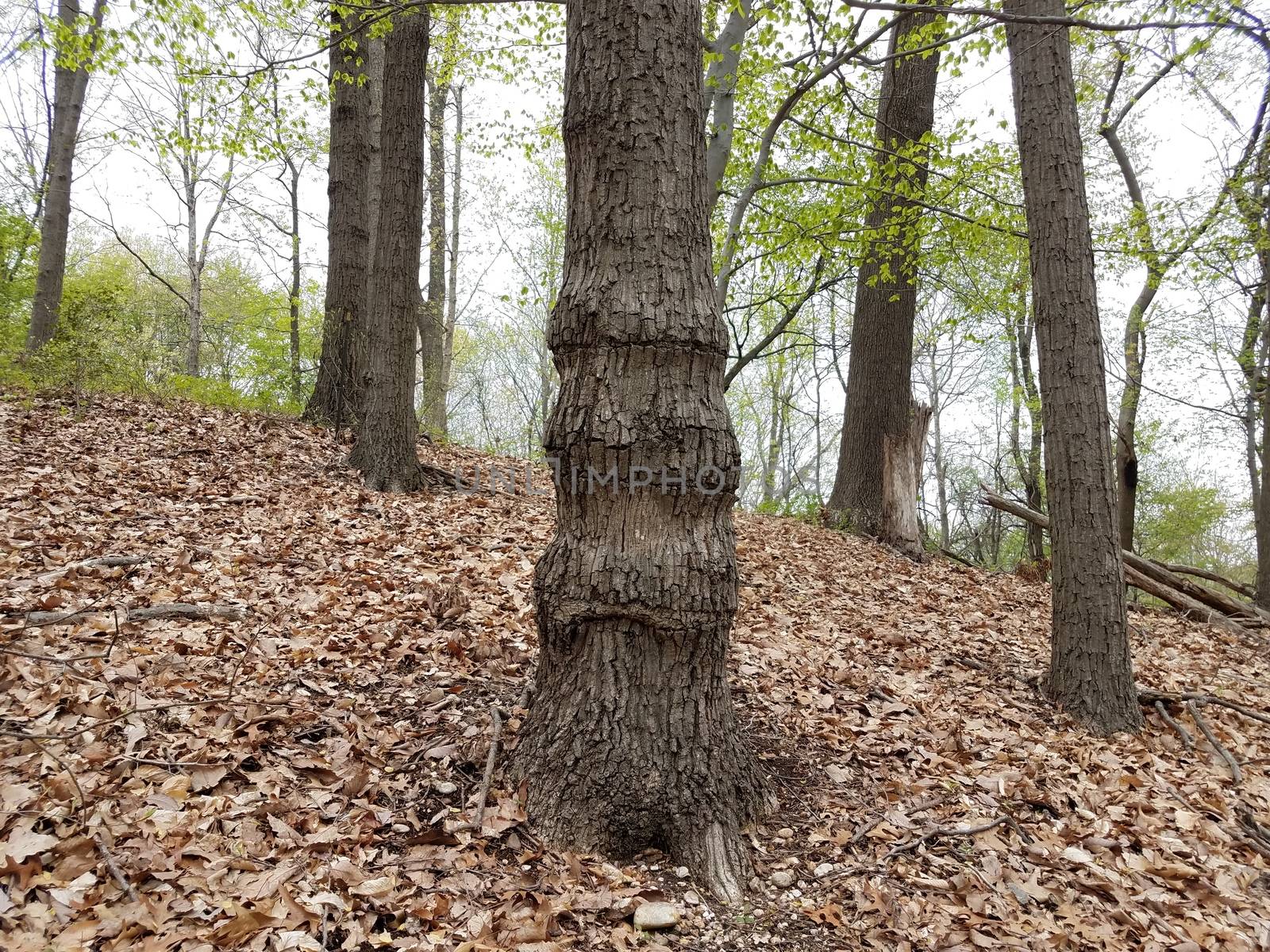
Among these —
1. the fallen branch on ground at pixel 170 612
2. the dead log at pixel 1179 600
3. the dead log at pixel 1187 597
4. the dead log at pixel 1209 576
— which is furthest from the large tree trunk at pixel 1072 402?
the dead log at pixel 1209 576

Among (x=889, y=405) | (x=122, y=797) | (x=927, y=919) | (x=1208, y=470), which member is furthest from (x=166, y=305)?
(x=1208, y=470)

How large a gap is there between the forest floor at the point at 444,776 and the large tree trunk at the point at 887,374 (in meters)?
3.30

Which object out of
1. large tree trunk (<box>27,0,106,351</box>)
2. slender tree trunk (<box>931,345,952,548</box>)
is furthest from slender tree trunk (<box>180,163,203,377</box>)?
slender tree trunk (<box>931,345,952,548</box>)

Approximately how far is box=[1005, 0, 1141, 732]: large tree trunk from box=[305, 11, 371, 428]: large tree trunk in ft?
23.6

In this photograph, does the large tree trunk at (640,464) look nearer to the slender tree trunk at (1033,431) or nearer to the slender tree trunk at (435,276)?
the slender tree trunk at (435,276)

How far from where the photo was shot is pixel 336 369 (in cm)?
850

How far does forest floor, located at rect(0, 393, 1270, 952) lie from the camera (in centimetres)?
208

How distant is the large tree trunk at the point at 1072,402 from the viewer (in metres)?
3.96

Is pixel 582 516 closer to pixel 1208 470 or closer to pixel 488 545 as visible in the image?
pixel 488 545

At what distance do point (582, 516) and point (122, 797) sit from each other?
5.92ft

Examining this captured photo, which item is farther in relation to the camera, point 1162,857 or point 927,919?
point 1162,857

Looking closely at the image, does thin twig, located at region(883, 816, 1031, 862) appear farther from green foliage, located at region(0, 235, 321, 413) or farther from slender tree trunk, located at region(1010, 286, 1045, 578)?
slender tree trunk, located at region(1010, 286, 1045, 578)

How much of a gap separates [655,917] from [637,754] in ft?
1.70

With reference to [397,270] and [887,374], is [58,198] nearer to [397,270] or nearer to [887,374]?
[397,270]
